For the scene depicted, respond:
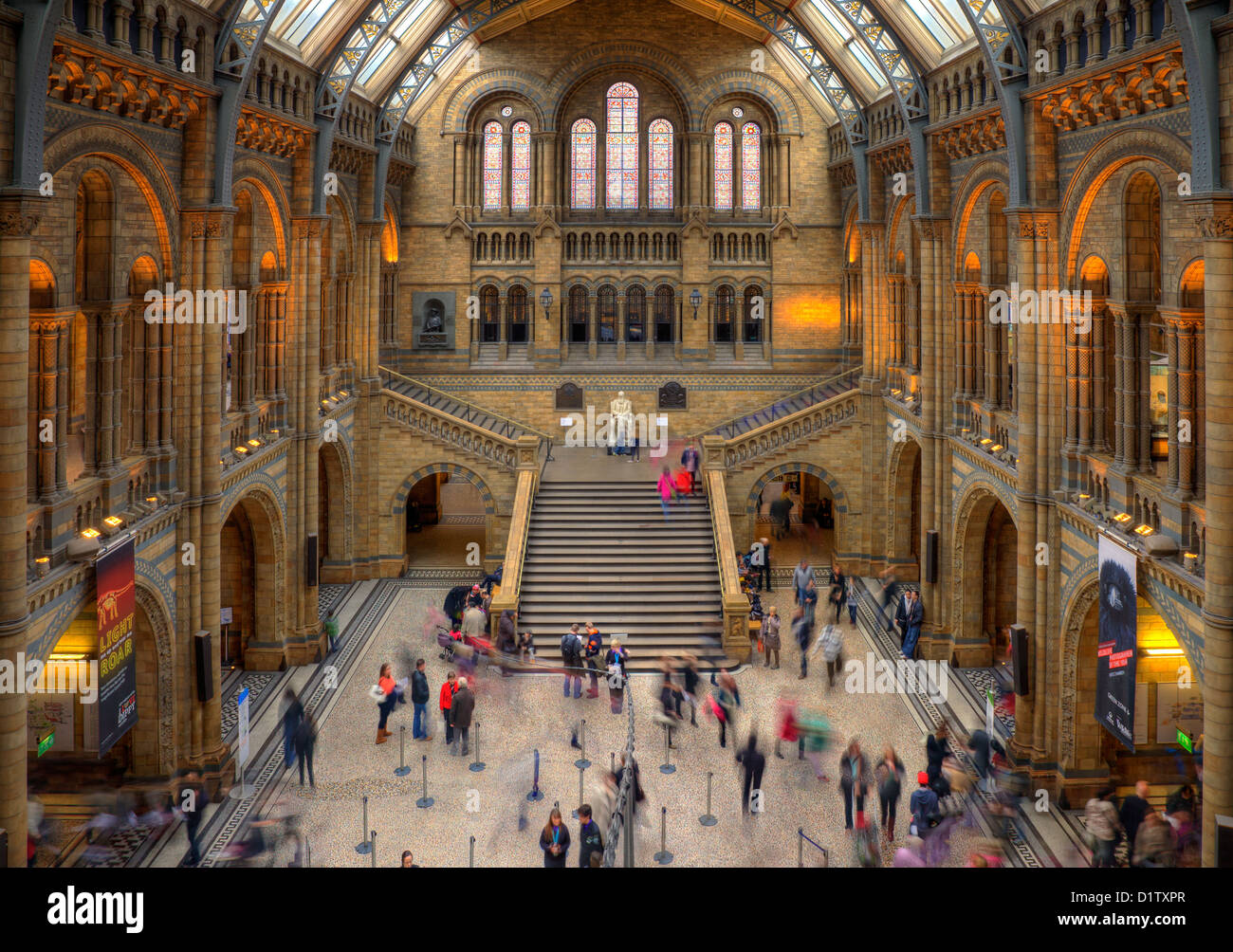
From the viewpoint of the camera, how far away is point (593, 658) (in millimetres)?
23531

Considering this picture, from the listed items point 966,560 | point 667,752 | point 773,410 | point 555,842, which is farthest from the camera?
point 773,410

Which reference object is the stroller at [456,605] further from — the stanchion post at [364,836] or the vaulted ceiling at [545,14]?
the vaulted ceiling at [545,14]

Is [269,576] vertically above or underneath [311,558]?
underneath

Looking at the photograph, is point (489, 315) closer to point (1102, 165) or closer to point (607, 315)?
point (607, 315)

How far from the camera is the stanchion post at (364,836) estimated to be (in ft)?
52.3

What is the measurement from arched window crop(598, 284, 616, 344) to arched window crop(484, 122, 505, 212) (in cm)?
454

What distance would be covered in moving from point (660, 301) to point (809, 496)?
28.5 feet

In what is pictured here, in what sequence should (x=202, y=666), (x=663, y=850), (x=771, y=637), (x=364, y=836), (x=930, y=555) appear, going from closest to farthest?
(x=663, y=850) < (x=364, y=836) < (x=202, y=666) < (x=771, y=637) < (x=930, y=555)

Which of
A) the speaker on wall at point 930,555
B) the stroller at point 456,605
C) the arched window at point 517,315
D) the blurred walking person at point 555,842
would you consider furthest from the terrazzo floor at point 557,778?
the arched window at point 517,315

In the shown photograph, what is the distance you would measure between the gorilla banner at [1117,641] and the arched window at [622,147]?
81.7 feet

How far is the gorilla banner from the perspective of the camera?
50.1 feet

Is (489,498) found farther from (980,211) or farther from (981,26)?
(981,26)

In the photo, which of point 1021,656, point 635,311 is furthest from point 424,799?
point 635,311

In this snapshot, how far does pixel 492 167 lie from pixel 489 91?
2.40 metres
